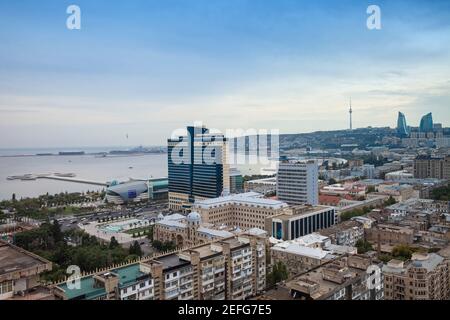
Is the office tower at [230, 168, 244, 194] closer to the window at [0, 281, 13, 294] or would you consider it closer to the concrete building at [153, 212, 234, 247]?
the concrete building at [153, 212, 234, 247]

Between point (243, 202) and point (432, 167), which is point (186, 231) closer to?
point (243, 202)

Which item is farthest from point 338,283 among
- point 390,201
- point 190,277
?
point 390,201

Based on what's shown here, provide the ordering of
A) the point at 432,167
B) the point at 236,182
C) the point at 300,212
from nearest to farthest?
the point at 300,212 < the point at 236,182 < the point at 432,167

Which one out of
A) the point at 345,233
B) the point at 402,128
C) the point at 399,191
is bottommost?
the point at 345,233

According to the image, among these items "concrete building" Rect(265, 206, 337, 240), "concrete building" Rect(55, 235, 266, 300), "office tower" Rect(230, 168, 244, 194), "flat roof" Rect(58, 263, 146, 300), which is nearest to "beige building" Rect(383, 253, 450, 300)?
"concrete building" Rect(55, 235, 266, 300)

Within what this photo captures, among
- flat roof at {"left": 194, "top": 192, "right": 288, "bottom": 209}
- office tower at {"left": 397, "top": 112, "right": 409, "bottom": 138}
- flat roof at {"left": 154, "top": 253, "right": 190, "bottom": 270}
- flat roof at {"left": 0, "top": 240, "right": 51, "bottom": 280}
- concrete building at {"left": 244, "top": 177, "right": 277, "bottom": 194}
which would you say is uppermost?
office tower at {"left": 397, "top": 112, "right": 409, "bottom": 138}

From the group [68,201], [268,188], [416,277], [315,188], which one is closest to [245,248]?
[416,277]

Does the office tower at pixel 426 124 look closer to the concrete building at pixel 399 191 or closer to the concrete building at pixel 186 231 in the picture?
the concrete building at pixel 399 191
